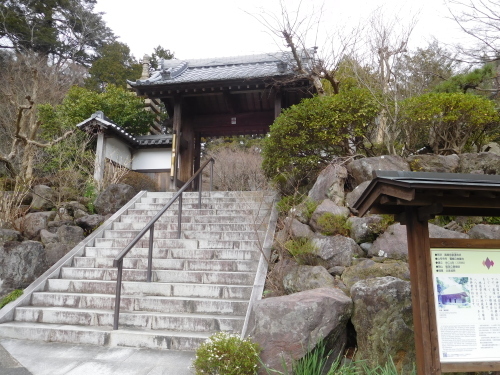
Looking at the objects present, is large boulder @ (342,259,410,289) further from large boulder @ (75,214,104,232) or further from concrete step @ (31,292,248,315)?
large boulder @ (75,214,104,232)

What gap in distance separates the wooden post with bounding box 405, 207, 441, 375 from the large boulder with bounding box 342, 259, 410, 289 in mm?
1276

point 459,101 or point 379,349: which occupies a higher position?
point 459,101

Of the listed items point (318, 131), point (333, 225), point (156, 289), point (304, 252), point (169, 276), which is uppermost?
point (318, 131)

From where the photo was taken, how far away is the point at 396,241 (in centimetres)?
472

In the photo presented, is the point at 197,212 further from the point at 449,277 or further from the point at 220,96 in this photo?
the point at 449,277

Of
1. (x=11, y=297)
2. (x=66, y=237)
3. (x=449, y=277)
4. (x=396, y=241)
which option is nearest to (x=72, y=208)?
(x=66, y=237)

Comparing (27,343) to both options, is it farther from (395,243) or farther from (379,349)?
(395,243)

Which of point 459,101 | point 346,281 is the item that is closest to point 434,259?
point 346,281

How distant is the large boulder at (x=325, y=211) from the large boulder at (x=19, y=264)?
4559 mm

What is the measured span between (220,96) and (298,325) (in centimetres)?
864

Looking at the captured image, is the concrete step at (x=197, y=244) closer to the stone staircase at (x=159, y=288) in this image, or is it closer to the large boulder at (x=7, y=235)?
the stone staircase at (x=159, y=288)

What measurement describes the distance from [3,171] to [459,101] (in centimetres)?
1355

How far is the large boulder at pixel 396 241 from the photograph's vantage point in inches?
182

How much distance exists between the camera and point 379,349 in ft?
11.1
